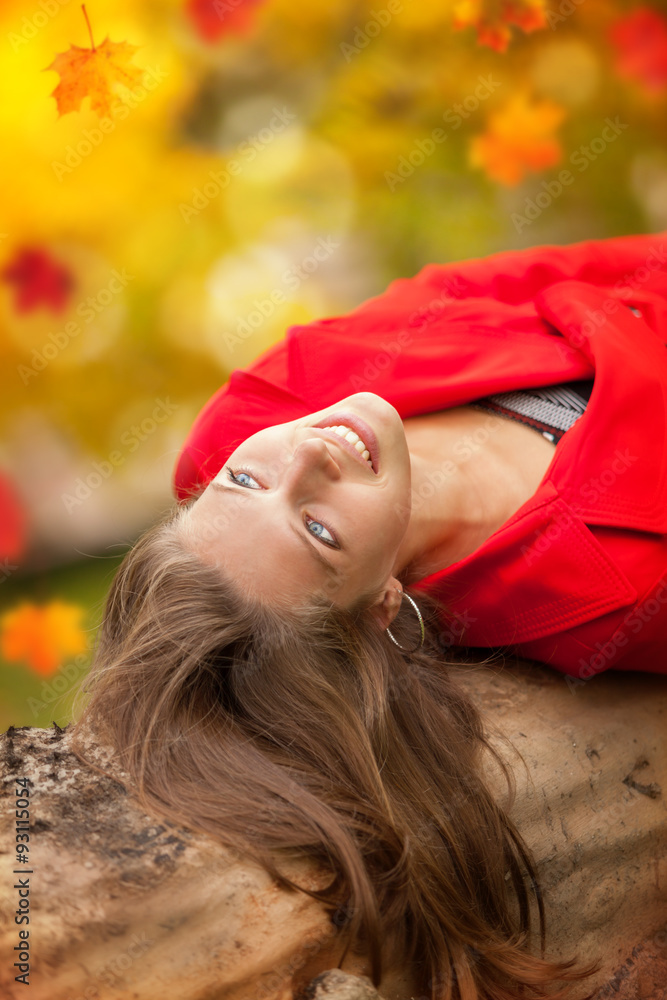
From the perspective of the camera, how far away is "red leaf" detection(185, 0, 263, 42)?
2.83 m

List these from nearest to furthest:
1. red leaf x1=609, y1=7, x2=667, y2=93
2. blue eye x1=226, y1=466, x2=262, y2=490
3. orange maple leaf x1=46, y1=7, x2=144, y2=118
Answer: blue eye x1=226, y1=466, x2=262, y2=490 → orange maple leaf x1=46, y1=7, x2=144, y2=118 → red leaf x1=609, y1=7, x2=667, y2=93

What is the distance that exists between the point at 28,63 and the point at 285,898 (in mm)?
2441

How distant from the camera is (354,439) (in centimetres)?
169

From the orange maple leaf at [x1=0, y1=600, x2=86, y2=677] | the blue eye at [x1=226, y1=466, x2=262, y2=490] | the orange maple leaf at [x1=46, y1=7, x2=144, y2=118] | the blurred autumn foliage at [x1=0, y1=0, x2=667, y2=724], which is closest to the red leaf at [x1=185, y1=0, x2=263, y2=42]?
the blurred autumn foliage at [x1=0, y1=0, x2=667, y2=724]

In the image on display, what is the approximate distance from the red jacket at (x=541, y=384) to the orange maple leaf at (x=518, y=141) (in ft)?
3.29

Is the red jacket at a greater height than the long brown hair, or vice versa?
the red jacket

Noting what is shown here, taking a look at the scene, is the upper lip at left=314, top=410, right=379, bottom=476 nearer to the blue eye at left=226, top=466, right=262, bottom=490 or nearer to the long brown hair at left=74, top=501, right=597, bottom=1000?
the blue eye at left=226, top=466, right=262, bottom=490

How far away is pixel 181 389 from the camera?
10.2 feet

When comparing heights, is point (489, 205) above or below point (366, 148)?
below

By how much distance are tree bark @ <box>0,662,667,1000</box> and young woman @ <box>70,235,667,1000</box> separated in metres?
0.06

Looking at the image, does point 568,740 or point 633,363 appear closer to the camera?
point 568,740

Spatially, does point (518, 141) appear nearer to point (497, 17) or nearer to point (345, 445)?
point (497, 17)

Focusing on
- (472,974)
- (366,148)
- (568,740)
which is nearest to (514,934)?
(472,974)

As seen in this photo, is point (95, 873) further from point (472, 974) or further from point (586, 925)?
point (586, 925)
